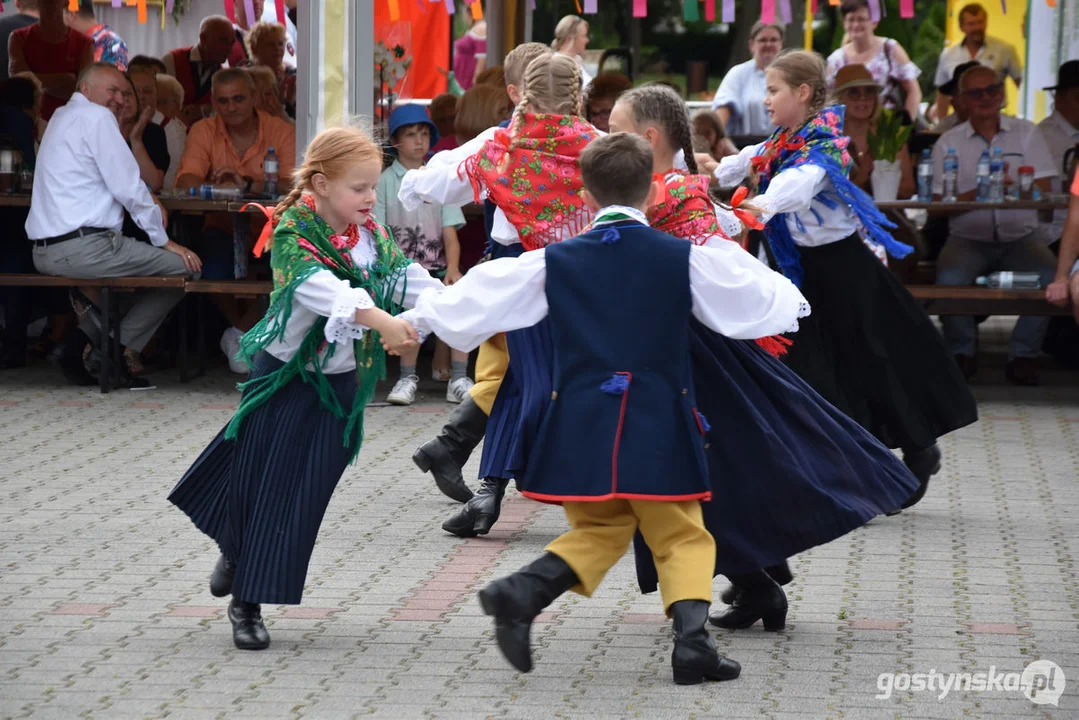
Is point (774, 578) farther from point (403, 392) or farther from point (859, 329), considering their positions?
point (403, 392)

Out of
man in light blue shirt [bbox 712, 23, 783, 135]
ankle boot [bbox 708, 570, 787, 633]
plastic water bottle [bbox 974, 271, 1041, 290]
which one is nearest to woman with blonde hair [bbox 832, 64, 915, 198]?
plastic water bottle [bbox 974, 271, 1041, 290]

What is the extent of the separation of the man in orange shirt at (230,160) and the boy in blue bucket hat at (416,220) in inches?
36.4

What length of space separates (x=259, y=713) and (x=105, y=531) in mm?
2234

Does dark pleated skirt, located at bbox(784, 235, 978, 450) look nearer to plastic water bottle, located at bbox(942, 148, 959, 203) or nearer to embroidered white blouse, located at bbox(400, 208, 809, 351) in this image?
embroidered white blouse, located at bbox(400, 208, 809, 351)

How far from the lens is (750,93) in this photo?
11.8m

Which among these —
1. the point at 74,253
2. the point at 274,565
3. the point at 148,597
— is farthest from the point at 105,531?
the point at 74,253

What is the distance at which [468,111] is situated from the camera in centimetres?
862

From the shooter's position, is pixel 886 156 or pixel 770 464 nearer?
pixel 770 464

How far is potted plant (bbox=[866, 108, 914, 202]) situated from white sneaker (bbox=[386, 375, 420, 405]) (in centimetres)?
293

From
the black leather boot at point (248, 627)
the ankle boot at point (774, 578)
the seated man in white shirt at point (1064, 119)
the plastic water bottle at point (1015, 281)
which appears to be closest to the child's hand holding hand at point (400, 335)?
the black leather boot at point (248, 627)

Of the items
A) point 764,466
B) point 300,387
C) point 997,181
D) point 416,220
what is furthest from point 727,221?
point 997,181

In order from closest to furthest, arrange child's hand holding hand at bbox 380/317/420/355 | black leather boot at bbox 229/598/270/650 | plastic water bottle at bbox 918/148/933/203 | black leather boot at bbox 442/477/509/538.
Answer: child's hand holding hand at bbox 380/317/420/355, black leather boot at bbox 229/598/270/650, black leather boot at bbox 442/477/509/538, plastic water bottle at bbox 918/148/933/203

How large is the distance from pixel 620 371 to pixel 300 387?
944 mm

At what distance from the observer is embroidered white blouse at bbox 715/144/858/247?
17.6 feet
